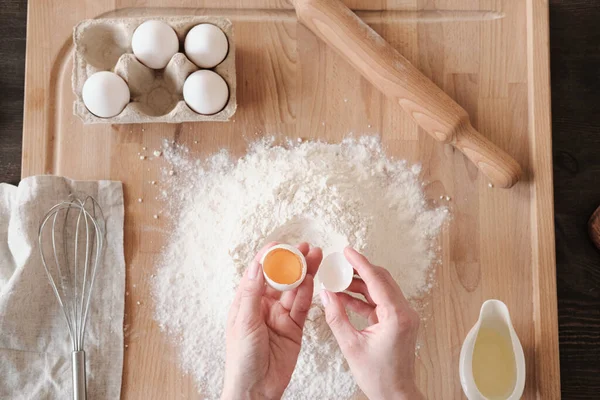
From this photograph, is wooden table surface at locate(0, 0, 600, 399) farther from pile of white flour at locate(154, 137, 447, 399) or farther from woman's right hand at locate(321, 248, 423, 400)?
woman's right hand at locate(321, 248, 423, 400)

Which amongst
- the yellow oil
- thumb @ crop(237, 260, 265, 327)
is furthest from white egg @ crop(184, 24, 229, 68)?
the yellow oil

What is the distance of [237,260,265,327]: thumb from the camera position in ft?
3.13

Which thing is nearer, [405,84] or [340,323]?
[340,323]

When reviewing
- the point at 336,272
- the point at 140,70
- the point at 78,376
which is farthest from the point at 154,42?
the point at 78,376

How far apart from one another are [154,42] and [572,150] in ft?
3.36

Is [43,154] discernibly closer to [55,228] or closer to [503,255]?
[55,228]

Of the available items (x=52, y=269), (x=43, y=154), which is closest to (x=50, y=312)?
(x=52, y=269)

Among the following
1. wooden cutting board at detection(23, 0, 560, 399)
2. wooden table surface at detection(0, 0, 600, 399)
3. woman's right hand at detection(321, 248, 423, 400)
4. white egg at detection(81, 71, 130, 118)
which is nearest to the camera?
woman's right hand at detection(321, 248, 423, 400)

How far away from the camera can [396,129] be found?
1.21m

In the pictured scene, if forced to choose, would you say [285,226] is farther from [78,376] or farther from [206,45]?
[78,376]

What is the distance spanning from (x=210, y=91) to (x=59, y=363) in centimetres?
63

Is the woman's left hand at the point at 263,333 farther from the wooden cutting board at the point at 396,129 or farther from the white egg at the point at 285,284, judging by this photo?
the wooden cutting board at the point at 396,129

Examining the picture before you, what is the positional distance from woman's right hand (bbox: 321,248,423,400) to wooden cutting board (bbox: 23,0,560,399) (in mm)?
220

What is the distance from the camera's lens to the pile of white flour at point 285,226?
3.59 feet
